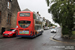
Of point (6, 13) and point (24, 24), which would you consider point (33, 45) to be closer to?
point (24, 24)

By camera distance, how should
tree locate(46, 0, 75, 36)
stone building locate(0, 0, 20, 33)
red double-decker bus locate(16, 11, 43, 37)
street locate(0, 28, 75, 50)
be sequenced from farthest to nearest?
stone building locate(0, 0, 20, 33) → red double-decker bus locate(16, 11, 43, 37) → tree locate(46, 0, 75, 36) → street locate(0, 28, 75, 50)

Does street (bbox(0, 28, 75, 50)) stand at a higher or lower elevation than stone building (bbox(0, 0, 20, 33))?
lower

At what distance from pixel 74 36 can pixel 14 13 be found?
16645 millimetres

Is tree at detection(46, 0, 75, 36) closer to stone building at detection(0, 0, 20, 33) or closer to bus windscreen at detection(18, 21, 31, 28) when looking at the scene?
bus windscreen at detection(18, 21, 31, 28)

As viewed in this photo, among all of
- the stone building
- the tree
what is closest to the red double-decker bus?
the tree

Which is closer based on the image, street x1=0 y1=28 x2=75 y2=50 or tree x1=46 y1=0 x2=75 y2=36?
street x1=0 y1=28 x2=75 y2=50

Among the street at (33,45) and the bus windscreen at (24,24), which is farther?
the bus windscreen at (24,24)

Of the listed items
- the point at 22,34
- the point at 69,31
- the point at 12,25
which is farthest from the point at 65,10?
the point at 12,25

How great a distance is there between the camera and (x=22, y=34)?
14602mm

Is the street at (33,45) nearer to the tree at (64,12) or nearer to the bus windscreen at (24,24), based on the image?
the bus windscreen at (24,24)

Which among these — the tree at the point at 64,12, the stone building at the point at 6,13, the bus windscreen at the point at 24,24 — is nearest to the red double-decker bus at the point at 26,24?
the bus windscreen at the point at 24,24

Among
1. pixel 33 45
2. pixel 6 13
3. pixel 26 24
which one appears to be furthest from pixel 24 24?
pixel 6 13

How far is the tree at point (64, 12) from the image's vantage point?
14.0 meters

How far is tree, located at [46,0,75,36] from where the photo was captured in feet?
46.1
